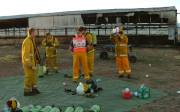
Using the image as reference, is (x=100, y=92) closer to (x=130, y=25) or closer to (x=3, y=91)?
(x=3, y=91)

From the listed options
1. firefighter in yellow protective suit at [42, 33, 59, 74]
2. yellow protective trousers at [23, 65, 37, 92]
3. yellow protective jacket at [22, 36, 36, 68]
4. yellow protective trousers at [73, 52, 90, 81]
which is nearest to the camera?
yellow protective jacket at [22, 36, 36, 68]

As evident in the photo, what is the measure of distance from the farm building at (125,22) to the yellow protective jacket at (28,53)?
18869mm

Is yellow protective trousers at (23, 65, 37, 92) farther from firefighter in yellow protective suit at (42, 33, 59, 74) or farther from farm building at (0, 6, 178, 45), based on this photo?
farm building at (0, 6, 178, 45)

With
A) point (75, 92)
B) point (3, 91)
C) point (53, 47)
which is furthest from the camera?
point (53, 47)

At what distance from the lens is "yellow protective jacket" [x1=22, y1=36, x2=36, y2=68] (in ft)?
42.9

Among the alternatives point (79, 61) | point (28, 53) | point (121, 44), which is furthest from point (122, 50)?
point (28, 53)

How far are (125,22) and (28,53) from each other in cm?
2271

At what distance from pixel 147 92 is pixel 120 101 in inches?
38.6

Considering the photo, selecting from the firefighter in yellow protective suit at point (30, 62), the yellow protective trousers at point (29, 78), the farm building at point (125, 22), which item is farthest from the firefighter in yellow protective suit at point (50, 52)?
the farm building at point (125, 22)

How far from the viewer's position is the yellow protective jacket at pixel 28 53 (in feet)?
42.9

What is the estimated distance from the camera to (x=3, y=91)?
14.3m

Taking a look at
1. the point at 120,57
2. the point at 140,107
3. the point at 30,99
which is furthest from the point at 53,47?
the point at 140,107

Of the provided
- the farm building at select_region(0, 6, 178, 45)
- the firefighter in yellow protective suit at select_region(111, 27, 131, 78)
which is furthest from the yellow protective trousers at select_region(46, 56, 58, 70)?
the farm building at select_region(0, 6, 178, 45)

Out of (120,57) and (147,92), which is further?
(120,57)
